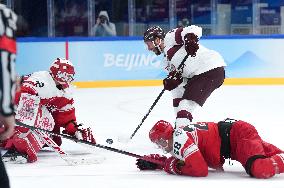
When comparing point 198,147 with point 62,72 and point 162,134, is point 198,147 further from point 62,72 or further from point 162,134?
point 62,72

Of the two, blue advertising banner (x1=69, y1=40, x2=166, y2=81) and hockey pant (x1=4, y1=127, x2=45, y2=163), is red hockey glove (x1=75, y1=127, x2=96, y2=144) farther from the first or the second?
blue advertising banner (x1=69, y1=40, x2=166, y2=81)

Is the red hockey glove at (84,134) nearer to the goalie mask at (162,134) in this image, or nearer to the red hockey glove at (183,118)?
the red hockey glove at (183,118)

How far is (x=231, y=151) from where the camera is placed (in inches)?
114

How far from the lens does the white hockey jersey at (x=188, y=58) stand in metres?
3.87

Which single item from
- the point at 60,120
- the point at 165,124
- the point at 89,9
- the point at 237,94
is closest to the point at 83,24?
the point at 89,9

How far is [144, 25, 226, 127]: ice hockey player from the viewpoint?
12.4 ft

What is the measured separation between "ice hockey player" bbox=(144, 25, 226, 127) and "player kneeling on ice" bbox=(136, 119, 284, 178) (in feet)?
2.52

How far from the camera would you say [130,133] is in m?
4.59

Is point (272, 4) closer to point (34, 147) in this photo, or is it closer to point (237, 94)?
point (237, 94)

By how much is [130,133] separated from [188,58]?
0.93 metres

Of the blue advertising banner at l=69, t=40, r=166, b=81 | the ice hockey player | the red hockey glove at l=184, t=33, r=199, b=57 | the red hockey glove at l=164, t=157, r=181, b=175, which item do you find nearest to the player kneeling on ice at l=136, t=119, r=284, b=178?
the red hockey glove at l=164, t=157, r=181, b=175

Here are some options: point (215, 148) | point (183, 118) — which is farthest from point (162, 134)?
point (183, 118)

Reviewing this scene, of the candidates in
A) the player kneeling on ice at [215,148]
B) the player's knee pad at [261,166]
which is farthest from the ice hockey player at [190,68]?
the player's knee pad at [261,166]

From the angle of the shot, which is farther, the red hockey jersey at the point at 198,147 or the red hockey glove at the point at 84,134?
the red hockey glove at the point at 84,134
